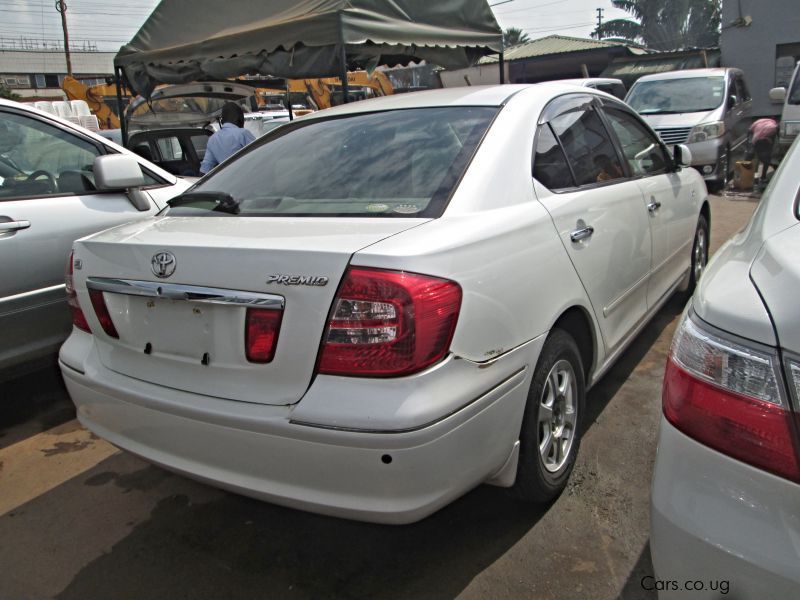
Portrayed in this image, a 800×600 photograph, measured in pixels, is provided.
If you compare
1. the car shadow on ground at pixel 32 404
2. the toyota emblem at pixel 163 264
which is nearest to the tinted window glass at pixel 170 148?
the car shadow on ground at pixel 32 404

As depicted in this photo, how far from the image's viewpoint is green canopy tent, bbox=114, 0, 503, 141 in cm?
548

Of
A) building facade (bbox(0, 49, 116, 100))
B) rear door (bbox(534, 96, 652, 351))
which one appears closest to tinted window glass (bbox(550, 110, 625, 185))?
rear door (bbox(534, 96, 652, 351))

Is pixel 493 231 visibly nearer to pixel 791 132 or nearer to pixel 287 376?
pixel 287 376

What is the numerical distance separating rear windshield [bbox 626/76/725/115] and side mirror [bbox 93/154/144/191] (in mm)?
9338

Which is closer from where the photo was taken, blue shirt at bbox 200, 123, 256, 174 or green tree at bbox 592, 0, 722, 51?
blue shirt at bbox 200, 123, 256, 174

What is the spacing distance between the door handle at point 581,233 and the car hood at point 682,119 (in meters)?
8.12

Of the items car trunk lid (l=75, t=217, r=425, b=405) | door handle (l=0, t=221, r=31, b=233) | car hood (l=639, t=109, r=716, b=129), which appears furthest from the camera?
car hood (l=639, t=109, r=716, b=129)

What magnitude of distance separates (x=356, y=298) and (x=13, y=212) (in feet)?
7.99

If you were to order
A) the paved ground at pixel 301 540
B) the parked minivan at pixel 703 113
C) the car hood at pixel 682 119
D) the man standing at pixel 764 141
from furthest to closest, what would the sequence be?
the man standing at pixel 764 141, the car hood at pixel 682 119, the parked minivan at pixel 703 113, the paved ground at pixel 301 540

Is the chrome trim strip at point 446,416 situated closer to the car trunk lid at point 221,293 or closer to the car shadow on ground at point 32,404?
the car trunk lid at point 221,293

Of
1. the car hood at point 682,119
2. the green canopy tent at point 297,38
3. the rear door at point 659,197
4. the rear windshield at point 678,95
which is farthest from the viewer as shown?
the rear windshield at point 678,95

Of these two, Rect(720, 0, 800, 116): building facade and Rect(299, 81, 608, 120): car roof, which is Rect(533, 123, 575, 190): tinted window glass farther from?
Rect(720, 0, 800, 116): building facade

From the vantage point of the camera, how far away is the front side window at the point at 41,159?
3.57 m

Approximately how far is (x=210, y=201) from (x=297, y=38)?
3479 millimetres
